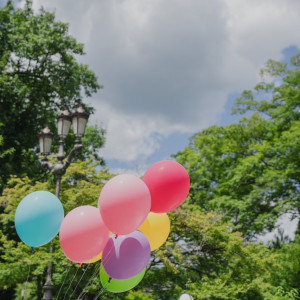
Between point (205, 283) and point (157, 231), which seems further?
point (205, 283)

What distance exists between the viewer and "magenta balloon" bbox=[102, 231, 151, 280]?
4188mm

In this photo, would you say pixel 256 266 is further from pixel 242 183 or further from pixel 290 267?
pixel 242 183

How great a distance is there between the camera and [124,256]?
13.7ft

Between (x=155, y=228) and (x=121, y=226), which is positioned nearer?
(x=121, y=226)

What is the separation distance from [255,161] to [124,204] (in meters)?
13.3

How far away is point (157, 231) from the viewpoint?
481cm

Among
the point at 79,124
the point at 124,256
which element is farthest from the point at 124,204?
the point at 79,124

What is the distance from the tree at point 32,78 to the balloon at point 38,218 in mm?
11441

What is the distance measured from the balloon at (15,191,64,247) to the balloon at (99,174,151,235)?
0.84 meters

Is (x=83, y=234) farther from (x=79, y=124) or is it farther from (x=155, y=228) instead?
(x=79, y=124)

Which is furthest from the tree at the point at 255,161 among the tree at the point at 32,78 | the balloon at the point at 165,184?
the balloon at the point at 165,184

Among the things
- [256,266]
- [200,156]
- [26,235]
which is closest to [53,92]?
[200,156]

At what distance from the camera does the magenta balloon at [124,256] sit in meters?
4.19

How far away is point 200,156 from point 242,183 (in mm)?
2990
